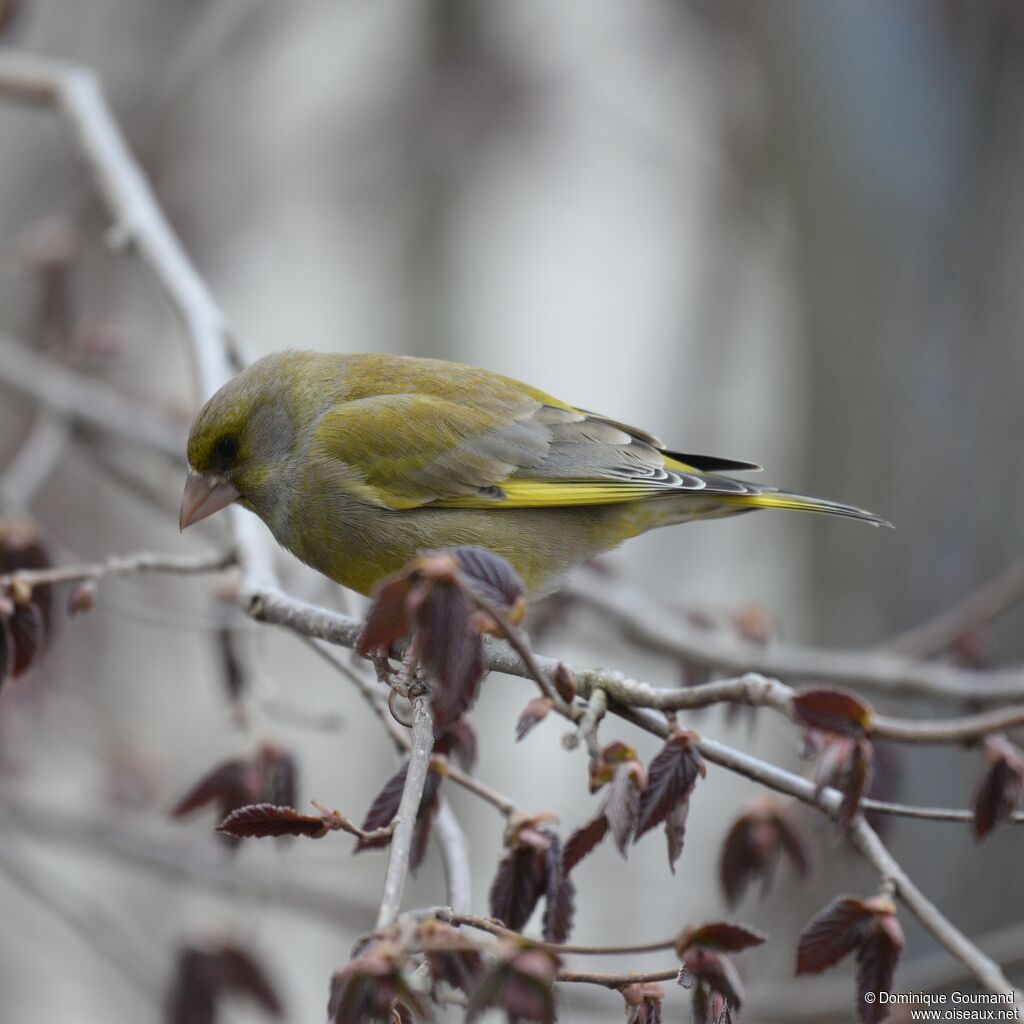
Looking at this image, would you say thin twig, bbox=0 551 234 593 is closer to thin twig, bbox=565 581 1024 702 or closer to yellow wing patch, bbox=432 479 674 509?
yellow wing patch, bbox=432 479 674 509

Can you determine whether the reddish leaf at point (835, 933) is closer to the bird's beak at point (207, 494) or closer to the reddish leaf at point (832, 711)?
the reddish leaf at point (832, 711)

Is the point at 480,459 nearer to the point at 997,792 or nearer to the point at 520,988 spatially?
the point at 997,792

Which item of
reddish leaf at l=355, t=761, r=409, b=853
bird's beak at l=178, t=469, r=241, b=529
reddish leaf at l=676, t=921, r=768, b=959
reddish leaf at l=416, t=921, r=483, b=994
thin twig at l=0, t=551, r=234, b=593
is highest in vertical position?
bird's beak at l=178, t=469, r=241, b=529

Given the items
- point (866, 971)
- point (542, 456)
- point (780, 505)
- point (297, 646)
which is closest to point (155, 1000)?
point (542, 456)

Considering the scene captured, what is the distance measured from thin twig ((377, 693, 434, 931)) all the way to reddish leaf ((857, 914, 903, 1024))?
83cm

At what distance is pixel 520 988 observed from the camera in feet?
5.38

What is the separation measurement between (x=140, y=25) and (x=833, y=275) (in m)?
4.61

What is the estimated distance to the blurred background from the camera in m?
5.33

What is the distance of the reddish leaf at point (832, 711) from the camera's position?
2.16 m

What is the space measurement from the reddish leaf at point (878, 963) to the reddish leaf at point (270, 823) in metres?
0.98

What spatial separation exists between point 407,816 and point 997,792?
1.26 metres

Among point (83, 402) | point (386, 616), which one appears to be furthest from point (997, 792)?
point (83, 402)

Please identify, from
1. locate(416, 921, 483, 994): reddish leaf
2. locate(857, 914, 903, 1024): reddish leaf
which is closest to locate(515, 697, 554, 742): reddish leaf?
locate(416, 921, 483, 994): reddish leaf

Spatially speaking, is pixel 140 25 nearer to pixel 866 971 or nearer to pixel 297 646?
pixel 297 646
